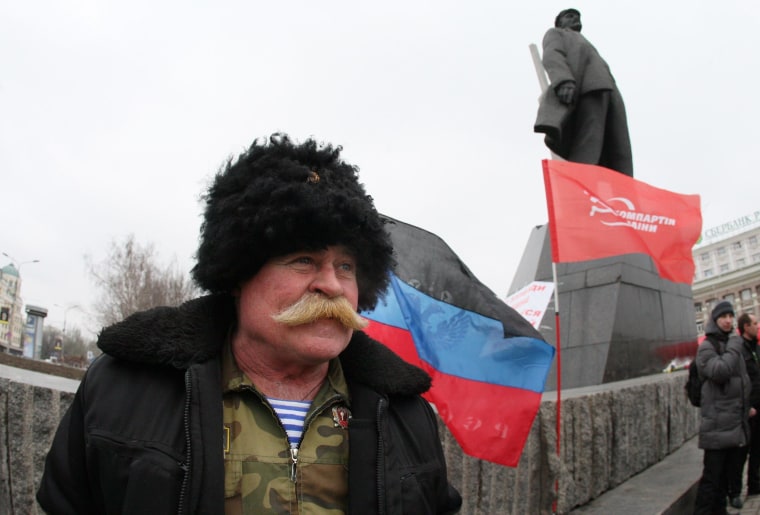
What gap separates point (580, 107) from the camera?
353 inches

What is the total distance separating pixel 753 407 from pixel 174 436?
18.6ft

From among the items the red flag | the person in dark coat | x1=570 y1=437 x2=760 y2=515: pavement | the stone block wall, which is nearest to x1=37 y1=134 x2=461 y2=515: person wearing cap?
the stone block wall

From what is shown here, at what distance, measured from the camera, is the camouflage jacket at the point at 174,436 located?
1.40 meters

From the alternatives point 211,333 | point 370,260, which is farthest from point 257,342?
point 370,260

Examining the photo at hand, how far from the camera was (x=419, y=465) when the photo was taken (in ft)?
5.57

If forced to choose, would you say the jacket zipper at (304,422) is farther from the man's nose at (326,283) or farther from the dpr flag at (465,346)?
the dpr flag at (465,346)

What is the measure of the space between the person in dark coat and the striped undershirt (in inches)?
179

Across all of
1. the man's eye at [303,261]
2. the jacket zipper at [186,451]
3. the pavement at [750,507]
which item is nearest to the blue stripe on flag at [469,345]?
the man's eye at [303,261]

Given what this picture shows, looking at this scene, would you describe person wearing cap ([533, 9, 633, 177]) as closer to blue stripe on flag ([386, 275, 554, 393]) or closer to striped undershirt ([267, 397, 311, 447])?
blue stripe on flag ([386, 275, 554, 393])

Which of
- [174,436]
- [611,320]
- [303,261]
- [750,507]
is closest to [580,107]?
[611,320]

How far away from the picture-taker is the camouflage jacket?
1.40 meters

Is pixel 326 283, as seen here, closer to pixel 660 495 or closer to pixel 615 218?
pixel 615 218

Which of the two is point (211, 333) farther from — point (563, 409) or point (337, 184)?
point (563, 409)

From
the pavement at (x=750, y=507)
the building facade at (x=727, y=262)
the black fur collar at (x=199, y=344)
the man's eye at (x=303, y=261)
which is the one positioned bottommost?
the pavement at (x=750, y=507)
